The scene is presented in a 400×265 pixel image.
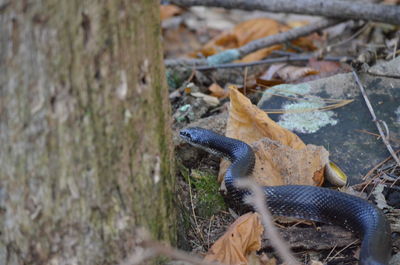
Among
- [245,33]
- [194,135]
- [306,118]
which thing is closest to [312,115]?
[306,118]

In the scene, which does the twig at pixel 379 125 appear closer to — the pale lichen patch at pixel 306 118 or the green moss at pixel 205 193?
the pale lichen patch at pixel 306 118

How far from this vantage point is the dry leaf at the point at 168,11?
8719 mm

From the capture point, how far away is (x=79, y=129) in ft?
6.76

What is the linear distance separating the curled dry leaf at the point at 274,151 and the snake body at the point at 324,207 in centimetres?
10

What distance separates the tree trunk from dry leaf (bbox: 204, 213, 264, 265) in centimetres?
46

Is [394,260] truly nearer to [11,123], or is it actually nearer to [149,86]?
[149,86]

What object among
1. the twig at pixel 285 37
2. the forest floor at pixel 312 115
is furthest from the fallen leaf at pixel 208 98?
the twig at pixel 285 37

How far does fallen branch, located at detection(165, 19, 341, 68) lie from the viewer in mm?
5695

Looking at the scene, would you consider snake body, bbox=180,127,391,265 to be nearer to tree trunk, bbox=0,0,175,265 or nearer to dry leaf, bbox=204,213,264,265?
dry leaf, bbox=204,213,264,265

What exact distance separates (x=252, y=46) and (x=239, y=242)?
367cm

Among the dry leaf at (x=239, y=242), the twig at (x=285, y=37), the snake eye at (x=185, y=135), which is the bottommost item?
the dry leaf at (x=239, y=242)

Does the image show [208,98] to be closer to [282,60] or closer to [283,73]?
[283,73]

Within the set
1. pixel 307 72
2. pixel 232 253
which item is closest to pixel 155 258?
pixel 232 253

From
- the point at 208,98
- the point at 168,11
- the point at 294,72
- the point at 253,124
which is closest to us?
the point at 253,124
